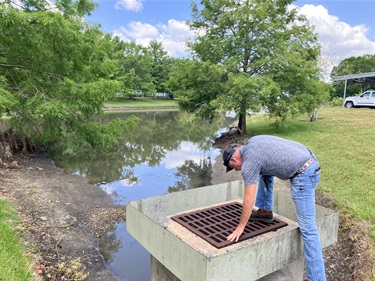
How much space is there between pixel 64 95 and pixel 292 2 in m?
10.2

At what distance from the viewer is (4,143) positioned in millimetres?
7941

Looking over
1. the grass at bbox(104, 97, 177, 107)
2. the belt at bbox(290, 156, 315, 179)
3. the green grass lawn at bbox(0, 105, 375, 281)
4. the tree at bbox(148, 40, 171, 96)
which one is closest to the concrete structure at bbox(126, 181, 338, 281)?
the belt at bbox(290, 156, 315, 179)

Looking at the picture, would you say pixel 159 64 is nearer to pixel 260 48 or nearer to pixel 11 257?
pixel 260 48

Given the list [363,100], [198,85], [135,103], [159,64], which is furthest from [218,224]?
[159,64]

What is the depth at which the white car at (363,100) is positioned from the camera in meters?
17.1

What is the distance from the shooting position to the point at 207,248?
249 cm

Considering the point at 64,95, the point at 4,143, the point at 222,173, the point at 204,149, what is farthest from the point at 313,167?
the point at 204,149

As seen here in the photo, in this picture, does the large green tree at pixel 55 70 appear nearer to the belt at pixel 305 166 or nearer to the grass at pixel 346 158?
the belt at pixel 305 166

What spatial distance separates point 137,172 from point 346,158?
608 centimetres

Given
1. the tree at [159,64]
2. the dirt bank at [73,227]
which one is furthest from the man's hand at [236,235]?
the tree at [159,64]

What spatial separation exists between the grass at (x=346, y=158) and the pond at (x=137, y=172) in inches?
125

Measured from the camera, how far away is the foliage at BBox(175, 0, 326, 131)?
34.5ft

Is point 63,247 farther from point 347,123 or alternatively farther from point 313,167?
point 347,123

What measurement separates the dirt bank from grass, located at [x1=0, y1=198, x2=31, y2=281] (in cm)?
22
